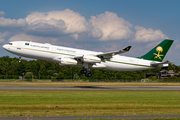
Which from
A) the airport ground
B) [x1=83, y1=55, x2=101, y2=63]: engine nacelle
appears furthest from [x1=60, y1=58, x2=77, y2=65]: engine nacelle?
the airport ground

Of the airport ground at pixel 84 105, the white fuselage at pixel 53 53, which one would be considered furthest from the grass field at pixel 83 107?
the white fuselage at pixel 53 53

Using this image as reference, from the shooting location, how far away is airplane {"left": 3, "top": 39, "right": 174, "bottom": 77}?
43.0 m

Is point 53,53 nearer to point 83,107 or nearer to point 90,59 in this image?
point 90,59

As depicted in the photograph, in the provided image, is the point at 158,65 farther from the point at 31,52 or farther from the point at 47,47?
the point at 31,52

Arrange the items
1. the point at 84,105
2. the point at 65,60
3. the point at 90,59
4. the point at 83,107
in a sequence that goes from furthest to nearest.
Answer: the point at 90,59
the point at 65,60
the point at 84,105
the point at 83,107

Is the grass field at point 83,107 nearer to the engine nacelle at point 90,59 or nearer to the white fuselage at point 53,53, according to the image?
the white fuselage at point 53,53

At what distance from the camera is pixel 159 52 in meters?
53.1

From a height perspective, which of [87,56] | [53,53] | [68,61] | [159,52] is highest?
[159,52]

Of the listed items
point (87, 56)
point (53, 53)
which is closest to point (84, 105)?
point (87, 56)

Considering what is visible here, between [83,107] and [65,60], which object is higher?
[65,60]

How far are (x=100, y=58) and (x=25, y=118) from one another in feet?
110

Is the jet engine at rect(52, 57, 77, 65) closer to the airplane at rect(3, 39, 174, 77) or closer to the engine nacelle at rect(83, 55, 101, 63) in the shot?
the airplane at rect(3, 39, 174, 77)

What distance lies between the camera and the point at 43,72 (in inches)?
5851

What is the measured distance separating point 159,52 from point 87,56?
1999 centimetres
